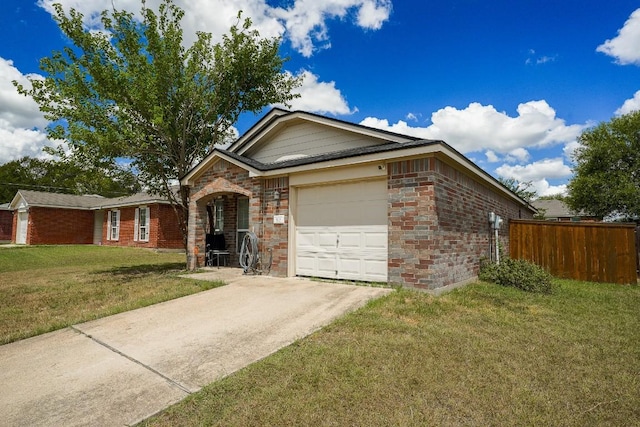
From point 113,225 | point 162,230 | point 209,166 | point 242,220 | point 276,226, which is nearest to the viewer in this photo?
point 276,226

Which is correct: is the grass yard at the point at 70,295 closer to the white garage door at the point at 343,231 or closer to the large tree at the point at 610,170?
the white garage door at the point at 343,231

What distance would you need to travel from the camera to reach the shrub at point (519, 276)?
7.75m

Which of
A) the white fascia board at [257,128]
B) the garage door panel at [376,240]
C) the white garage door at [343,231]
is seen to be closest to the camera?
the garage door panel at [376,240]

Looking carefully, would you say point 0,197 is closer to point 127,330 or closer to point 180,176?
point 180,176

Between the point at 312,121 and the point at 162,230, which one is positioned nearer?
the point at 312,121

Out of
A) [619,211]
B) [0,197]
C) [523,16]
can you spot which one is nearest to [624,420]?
[523,16]

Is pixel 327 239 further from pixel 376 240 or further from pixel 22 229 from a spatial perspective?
pixel 22 229

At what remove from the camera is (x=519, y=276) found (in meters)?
8.09

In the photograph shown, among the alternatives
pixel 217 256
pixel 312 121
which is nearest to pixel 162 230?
pixel 217 256

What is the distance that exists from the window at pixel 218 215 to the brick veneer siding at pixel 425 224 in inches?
286

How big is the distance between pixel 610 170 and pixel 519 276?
22.5 m

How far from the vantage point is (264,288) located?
7.18m

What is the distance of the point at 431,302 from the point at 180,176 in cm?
919

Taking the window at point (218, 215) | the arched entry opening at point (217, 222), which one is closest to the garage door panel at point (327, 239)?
the arched entry opening at point (217, 222)
